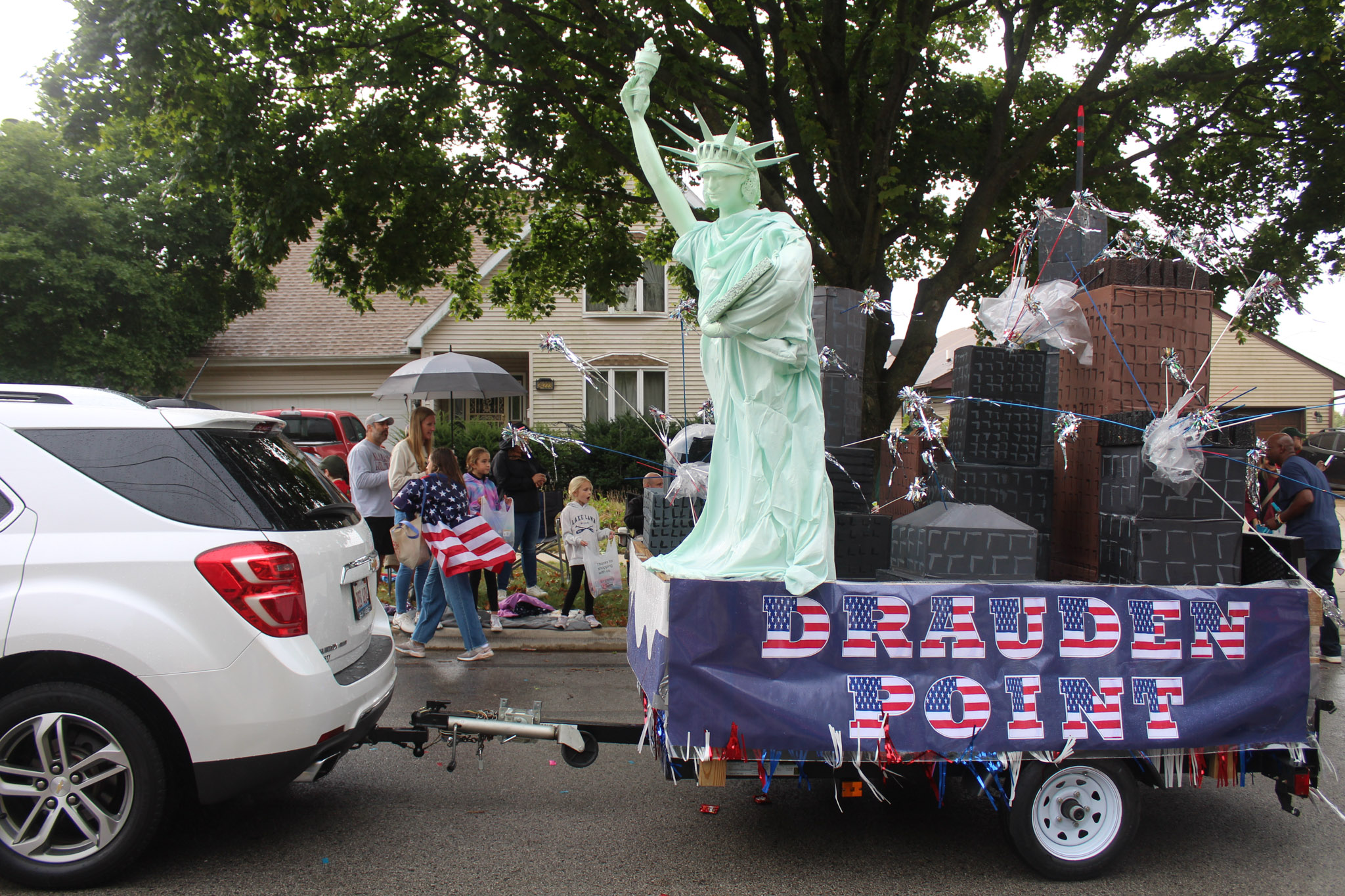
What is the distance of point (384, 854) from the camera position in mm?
3637

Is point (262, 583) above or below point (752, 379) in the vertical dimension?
below

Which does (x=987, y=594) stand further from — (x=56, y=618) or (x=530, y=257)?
(x=530, y=257)

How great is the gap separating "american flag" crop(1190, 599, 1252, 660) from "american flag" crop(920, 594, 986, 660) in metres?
0.91

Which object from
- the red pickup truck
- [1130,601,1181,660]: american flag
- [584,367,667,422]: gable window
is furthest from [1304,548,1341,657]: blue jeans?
[584,367,667,422]: gable window

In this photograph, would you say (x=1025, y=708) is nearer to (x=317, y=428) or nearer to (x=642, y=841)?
(x=642, y=841)

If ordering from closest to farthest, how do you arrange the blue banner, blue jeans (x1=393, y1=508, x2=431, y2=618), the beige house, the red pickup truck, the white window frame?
the blue banner < blue jeans (x1=393, y1=508, x2=431, y2=618) < the red pickup truck < the beige house < the white window frame

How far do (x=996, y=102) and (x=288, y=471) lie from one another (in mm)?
10970

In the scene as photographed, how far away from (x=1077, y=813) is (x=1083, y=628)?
2.50ft

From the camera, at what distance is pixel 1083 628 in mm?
3561

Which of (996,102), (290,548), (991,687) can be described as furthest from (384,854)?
(996,102)

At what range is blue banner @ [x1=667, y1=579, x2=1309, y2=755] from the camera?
338cm

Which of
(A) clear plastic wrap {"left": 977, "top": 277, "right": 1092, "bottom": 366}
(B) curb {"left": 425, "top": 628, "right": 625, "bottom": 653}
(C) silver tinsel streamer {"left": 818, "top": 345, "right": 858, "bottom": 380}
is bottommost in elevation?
(B) curb {"left": 425, "top": 628, "right": 625, "bottom": 653}

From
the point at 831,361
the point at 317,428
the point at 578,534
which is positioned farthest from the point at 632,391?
the point at 831,361

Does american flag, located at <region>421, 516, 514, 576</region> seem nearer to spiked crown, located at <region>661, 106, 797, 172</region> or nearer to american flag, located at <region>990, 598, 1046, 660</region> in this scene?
spiked crown, located at <region>661, 106, 797, 172</region>
